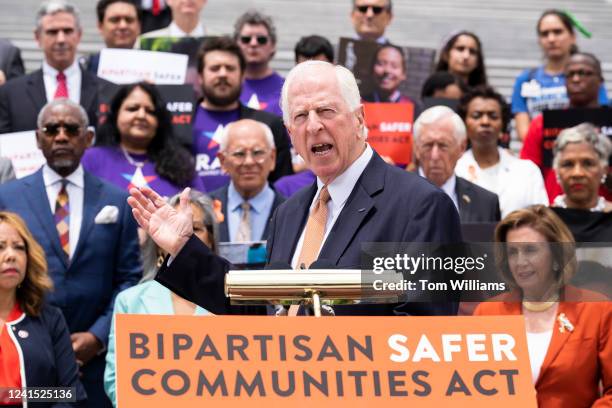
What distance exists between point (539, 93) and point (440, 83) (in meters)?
1.09

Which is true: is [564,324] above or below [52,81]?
below

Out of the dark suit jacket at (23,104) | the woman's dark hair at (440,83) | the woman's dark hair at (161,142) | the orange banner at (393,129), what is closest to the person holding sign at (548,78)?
the woman's dark hair at (440,83)

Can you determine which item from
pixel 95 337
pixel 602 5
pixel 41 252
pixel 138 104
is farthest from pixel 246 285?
pixel 602 5

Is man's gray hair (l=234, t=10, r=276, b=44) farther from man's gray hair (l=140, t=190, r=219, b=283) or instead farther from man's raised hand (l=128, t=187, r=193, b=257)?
man's raised hand (l=128, t=187, r=193, b=257)

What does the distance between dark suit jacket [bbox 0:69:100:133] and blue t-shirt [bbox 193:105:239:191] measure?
75 cm

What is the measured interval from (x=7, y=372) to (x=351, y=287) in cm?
325

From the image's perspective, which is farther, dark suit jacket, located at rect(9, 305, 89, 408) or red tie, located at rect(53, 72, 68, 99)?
red tie, located at rect(53, 72, 68, 99)

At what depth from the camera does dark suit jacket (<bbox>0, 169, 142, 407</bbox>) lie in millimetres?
6906

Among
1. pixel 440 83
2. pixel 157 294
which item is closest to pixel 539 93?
pixel 440 83

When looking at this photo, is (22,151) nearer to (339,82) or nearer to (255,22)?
(255,22)

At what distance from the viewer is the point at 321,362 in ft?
8.66

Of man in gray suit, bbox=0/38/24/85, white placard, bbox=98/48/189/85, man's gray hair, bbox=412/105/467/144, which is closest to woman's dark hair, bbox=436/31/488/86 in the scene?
white placard, bbox=98/48/189/85

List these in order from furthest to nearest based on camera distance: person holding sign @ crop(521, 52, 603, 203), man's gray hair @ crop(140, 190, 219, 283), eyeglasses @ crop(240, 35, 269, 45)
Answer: eyeglasses @ crop(240, 35, 269, 45) < person holding sign @ crop(521, 52, 603, 203) < man's gray hair @ crop(140, 190, 219, 283)

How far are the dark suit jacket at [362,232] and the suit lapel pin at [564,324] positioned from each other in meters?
1.28
